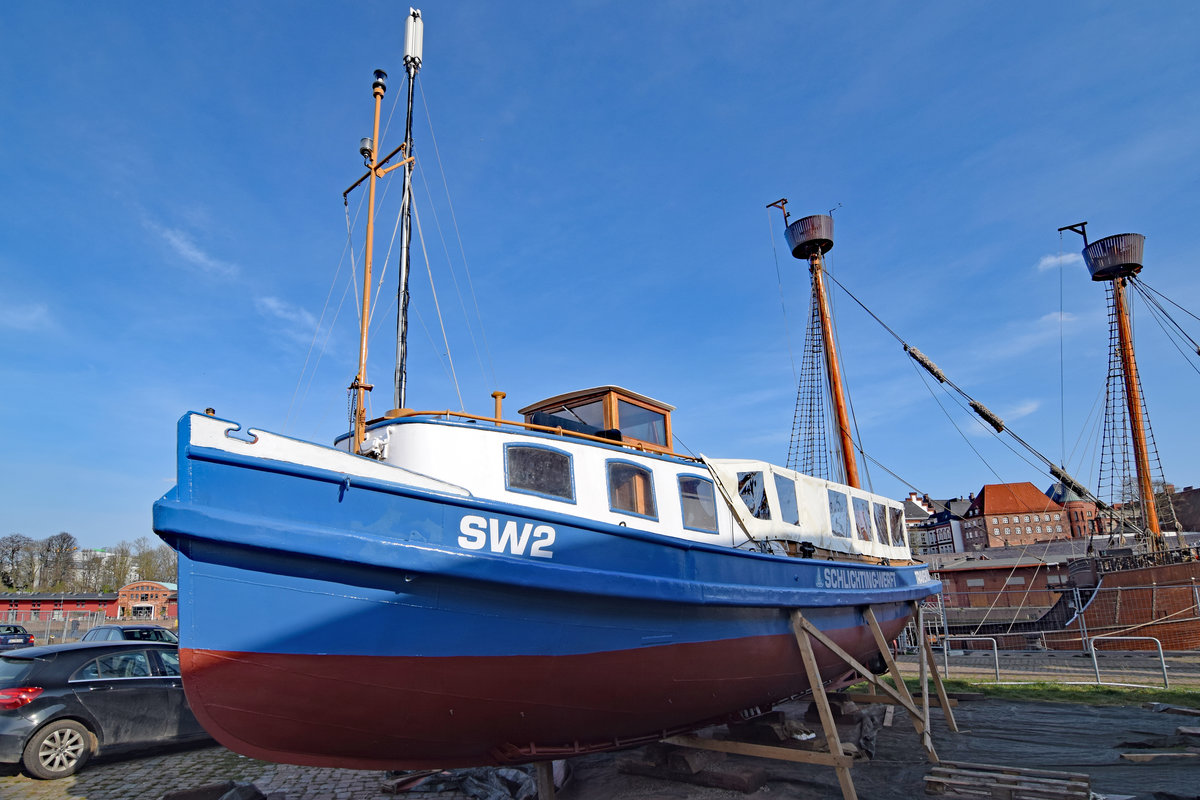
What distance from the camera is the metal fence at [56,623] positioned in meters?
27.3

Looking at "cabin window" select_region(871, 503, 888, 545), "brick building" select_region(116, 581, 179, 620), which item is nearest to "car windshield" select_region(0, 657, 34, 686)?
"cabin window" select_region(871, 503, 888, 545)

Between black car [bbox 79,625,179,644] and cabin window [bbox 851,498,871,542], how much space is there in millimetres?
12463

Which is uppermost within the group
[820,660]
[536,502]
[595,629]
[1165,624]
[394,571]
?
[536,502]

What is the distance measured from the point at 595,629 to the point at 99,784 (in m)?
6.19

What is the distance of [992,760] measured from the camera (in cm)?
763

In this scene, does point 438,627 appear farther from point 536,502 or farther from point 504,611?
point 536,502

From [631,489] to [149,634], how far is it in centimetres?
1270

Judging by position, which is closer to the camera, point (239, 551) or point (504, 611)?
point (239, 551)

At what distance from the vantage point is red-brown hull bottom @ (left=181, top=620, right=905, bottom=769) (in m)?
4.53

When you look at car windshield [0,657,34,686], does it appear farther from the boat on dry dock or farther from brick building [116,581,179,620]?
brick building [116,581,179,620]

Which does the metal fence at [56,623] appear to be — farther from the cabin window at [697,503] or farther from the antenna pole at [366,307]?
the cabin window at [697,503]

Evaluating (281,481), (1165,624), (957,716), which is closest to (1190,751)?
(957,716)

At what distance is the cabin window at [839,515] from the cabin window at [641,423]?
2650mm

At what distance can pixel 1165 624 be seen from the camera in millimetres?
20234
